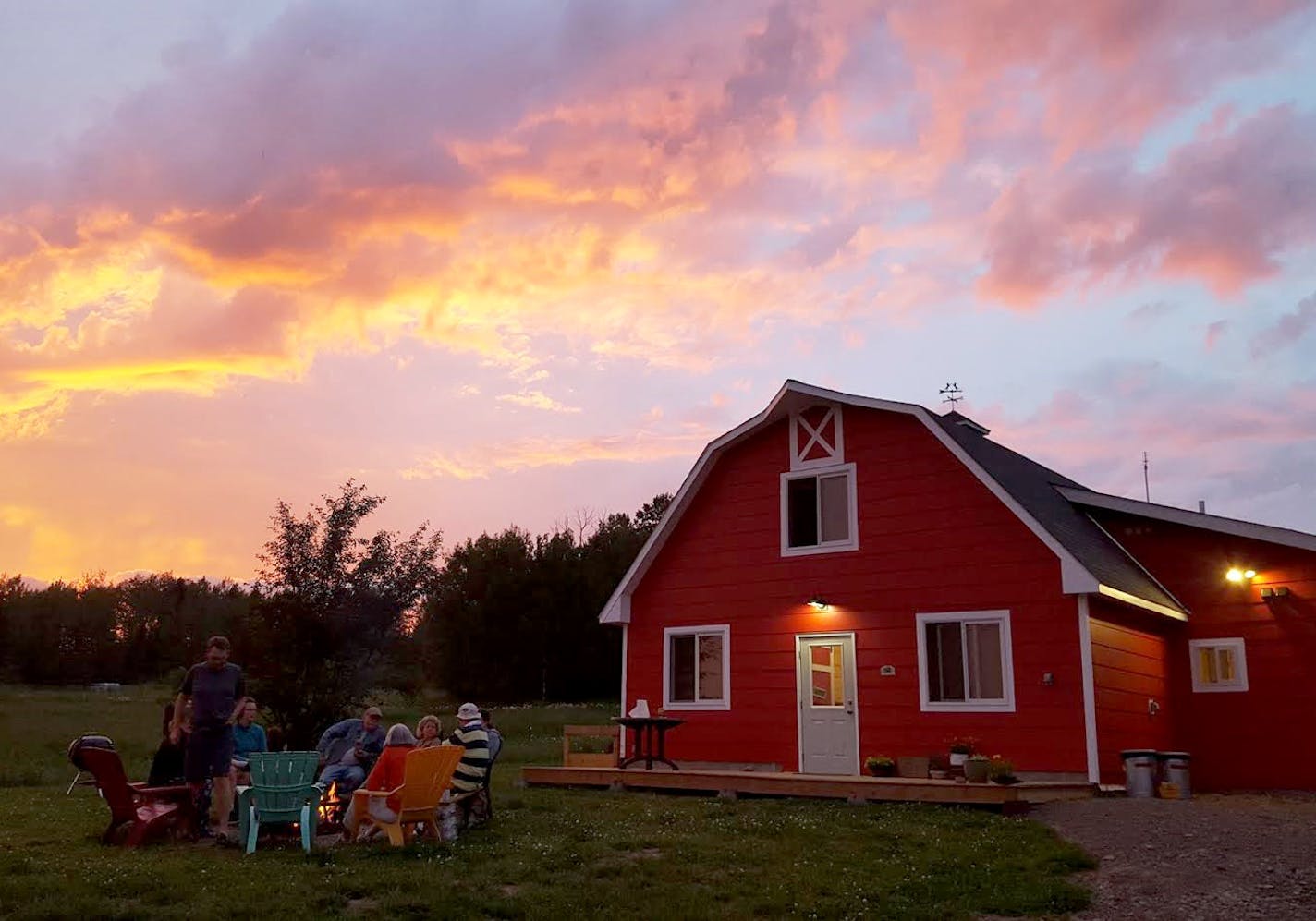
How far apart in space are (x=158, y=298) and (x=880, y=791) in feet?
39.5

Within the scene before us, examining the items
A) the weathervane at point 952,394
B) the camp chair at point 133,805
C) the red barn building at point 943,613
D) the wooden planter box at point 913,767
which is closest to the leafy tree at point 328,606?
the red barn building at point 943,613

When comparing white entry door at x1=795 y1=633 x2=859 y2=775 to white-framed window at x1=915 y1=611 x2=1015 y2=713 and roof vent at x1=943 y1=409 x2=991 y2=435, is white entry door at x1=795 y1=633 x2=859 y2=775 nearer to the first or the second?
white-framed window at x1=915 y1=611 x2=1015 y2=713

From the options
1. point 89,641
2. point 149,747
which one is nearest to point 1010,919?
point 149,747

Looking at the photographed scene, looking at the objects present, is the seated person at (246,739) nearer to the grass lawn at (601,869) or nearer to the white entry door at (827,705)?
the grass lawn at (601,869)

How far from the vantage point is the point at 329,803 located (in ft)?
33.6

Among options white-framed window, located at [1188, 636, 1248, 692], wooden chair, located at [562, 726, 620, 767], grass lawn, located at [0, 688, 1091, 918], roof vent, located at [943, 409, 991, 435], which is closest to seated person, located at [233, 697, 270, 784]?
grass lawn, located at [0, 688, 1091, 918]

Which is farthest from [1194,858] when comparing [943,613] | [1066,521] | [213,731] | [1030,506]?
[1066,521]

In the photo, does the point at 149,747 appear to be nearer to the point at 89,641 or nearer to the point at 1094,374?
the point at 1094,374

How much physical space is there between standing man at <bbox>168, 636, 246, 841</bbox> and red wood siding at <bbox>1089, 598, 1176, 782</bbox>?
10.2m

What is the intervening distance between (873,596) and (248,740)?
8.73 meters

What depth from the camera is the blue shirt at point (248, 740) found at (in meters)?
11.1

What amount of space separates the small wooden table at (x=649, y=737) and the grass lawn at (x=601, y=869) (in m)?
2.93

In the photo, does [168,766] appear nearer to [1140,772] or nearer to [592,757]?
[592,757]

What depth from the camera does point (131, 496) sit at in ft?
67.8
